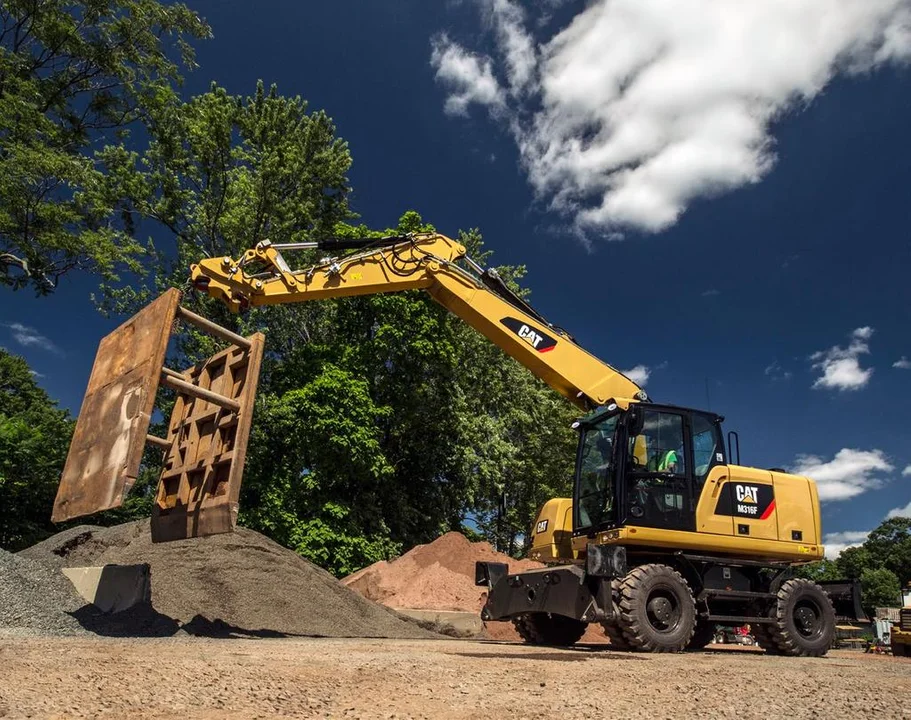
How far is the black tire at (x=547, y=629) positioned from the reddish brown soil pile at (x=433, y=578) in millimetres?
4812

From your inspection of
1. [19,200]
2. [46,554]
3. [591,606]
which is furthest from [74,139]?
[591,606]

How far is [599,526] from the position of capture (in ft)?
33.8

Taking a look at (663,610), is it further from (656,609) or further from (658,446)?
(658,446)

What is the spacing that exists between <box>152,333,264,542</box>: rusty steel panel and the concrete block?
224 centimetres

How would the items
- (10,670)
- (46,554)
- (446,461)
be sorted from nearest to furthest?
(10,670) → (46,554) → (446,461)

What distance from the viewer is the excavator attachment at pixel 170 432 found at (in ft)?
25.7

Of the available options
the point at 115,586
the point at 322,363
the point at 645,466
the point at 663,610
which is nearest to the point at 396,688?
the point at 663,610

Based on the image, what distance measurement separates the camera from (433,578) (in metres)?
17.5

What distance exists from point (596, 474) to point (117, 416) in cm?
679

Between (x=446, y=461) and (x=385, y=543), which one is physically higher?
(x=446, y=461)

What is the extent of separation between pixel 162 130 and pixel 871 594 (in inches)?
2837

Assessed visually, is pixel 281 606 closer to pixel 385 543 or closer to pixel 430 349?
pixel 385 543

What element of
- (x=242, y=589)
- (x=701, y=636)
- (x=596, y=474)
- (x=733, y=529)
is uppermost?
(x=596, y=474)

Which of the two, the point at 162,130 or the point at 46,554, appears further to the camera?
the point at 162,130
